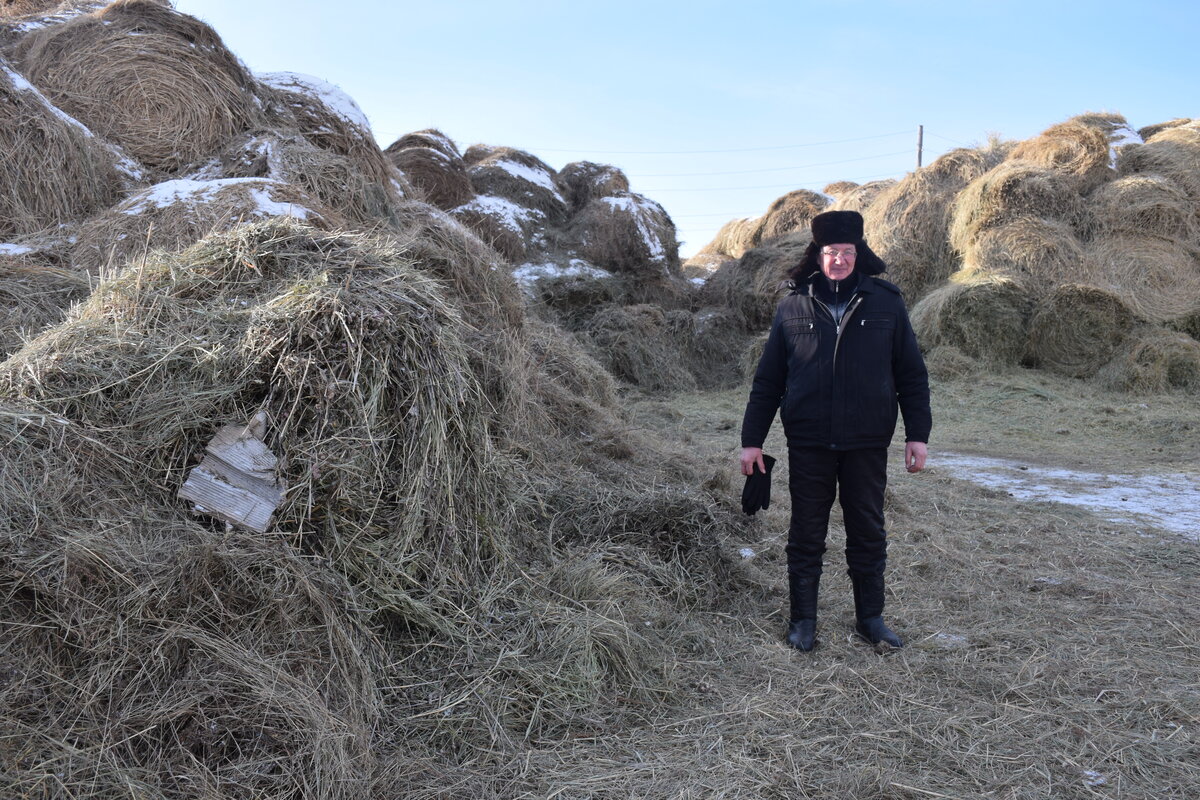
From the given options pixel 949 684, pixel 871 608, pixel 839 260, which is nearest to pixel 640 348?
pixel 839 260

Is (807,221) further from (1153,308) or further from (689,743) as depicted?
(689,743)

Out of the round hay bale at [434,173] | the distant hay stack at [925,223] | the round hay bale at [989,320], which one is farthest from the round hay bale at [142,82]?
the distant hay stack at [925,223]

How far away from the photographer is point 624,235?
11.9 meters

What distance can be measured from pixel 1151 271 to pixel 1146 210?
81 cm

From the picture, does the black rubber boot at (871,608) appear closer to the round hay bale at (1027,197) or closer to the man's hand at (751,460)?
the man's hand at (751,460)

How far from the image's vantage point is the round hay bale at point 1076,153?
1102cm

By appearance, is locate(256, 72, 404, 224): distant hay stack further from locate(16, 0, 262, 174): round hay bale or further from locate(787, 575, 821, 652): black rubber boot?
locate(787, 575, 821, 652): black rubber boot

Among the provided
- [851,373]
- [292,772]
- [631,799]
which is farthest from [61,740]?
[851,373]

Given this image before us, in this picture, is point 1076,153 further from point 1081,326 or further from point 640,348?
point 640,348

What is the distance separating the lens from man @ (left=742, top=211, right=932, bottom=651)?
325 centimetres

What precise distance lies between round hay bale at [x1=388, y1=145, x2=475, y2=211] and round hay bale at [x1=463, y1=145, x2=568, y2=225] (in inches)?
35.7

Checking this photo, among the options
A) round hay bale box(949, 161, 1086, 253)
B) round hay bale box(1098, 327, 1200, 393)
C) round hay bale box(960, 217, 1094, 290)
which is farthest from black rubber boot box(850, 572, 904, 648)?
round hay bale box(949, 161, 1086, 253)

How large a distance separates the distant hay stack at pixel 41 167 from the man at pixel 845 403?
4354 mm

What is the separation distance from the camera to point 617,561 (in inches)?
146
